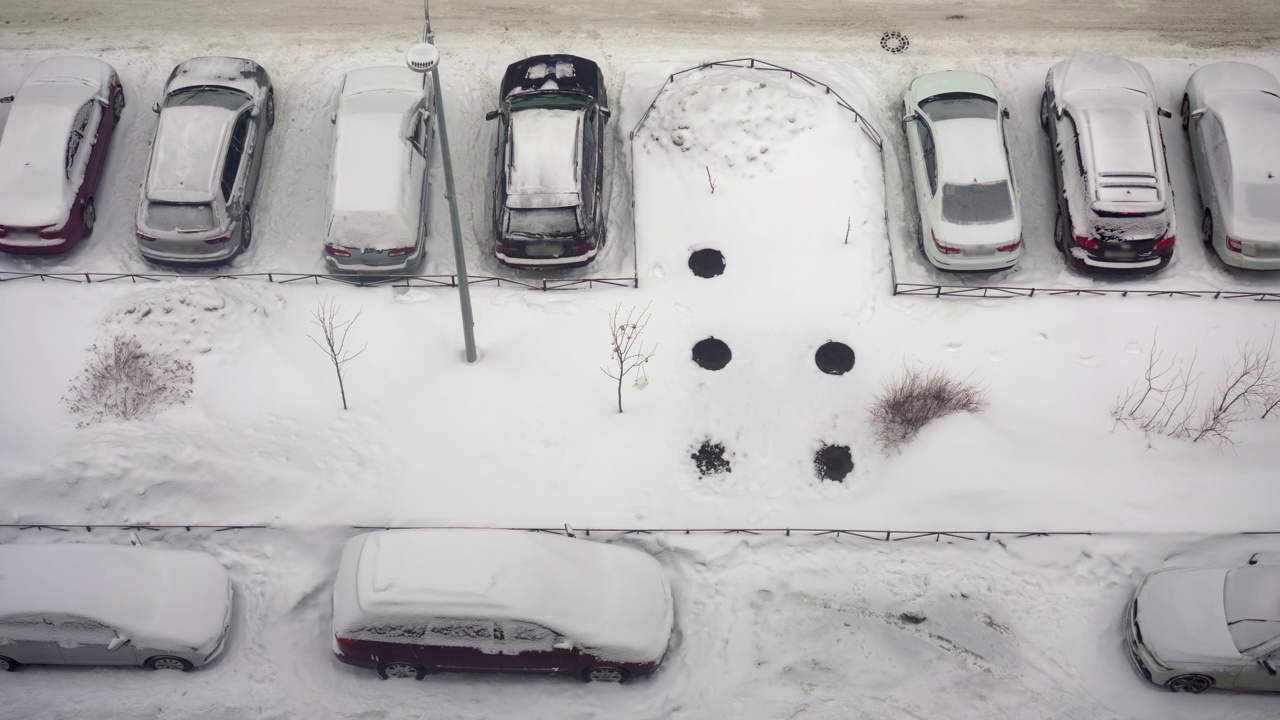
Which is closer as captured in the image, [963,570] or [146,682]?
[146,682]

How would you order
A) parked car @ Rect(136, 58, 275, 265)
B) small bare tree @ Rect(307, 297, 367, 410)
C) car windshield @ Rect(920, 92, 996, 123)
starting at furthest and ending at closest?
car windshield @ Rect(920, 92, 996, 123)
parked car @ Rect(136, 58, 275, 265)
small bare tree @ Rect(307, 297, 367, 410)

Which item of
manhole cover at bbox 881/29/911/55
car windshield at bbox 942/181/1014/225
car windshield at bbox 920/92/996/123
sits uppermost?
manhole cover at bbox 881/29/911/55

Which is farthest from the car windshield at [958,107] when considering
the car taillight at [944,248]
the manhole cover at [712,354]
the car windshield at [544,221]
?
the car windshield at [544,221]

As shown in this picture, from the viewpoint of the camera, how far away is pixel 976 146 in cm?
1922

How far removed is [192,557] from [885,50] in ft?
47.5

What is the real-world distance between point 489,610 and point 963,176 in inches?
406

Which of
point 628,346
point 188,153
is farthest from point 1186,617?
point 188,153

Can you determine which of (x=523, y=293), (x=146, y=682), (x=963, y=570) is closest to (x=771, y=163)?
(x=523, y=293)

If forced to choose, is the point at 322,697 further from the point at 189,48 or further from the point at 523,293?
the point at 189,48

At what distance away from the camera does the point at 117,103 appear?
2064cm

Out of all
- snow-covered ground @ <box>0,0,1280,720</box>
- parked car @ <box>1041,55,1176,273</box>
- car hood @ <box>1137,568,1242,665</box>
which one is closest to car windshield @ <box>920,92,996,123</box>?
snow-covered ground @ <box>0,0,1280,720</box>

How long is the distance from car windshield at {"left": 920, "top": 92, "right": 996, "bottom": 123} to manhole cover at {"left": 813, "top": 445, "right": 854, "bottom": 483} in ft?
20.0

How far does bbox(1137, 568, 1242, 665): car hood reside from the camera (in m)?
14.6

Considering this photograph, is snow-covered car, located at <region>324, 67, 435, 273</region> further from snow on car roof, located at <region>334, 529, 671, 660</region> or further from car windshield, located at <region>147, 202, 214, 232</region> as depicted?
snow on car roof, located at <region>334, 529, 671, 660</region>
